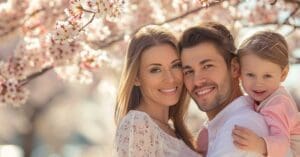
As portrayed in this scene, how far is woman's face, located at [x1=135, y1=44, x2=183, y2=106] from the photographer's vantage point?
2969 millimetres

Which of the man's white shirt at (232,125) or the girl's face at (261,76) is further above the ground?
the girl's face at (261,76)

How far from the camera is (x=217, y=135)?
8.61 feet

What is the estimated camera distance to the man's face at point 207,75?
285cm

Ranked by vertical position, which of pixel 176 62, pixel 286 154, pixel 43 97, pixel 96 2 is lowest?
pixel 286 154

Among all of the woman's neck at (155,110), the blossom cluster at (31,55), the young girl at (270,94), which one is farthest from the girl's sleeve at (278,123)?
the blossom cluster at (31,55)

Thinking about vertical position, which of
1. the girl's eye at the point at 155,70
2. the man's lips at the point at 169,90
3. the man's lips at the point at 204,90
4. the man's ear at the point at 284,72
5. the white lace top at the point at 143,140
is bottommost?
the white lace top at the point at 143,140

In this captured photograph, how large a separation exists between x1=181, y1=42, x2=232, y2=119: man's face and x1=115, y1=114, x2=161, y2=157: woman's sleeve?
0.80 ft

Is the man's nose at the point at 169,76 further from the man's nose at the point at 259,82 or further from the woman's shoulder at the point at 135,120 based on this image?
the man's nose at the point at 259,82

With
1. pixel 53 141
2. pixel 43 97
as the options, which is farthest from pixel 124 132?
pixel 53 141

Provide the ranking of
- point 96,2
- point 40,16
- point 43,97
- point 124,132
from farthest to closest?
point 43,97
point 40,16
point 96,2
point 124,132

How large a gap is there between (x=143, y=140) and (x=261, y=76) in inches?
22.6

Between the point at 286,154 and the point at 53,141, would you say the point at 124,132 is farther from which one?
the point at 53,141

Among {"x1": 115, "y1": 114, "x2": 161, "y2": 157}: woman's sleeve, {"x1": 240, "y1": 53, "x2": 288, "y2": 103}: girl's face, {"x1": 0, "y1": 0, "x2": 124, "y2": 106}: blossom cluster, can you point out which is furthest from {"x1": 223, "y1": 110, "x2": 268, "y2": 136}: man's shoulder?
{"x1": 0, "y1": 0, "x2": 124, "y2": 106}: blossom cluster

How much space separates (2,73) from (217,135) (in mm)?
2886
